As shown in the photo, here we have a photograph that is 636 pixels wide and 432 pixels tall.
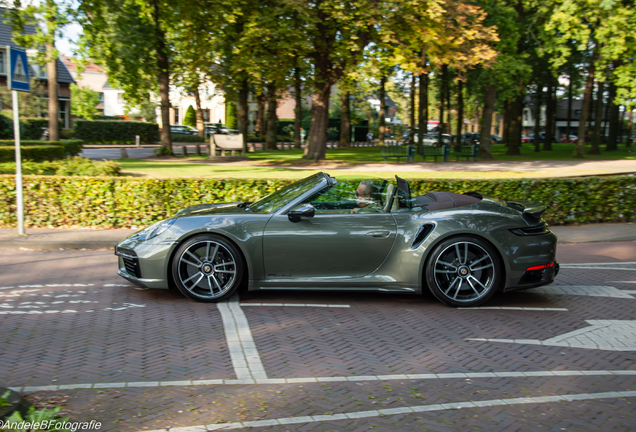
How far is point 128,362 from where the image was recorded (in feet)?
14.7

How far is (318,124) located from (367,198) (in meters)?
18.1

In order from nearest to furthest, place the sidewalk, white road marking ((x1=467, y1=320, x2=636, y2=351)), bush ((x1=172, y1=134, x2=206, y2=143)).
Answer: white road marking ((x1=467, y1=320, x2=636, y2=351)) → the sidewalk → bush ((x1=172, y1=134, x2=206, y2=143))

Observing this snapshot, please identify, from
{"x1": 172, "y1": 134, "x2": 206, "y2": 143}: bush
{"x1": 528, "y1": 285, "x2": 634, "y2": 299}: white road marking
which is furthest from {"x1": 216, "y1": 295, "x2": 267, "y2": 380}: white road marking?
{"x1": 172, "y1": 134, "x2": 206, "y2": 143}: bush

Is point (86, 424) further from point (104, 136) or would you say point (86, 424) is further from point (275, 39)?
point (104, 136)

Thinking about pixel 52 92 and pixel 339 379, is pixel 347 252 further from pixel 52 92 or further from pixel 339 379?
pixel 52 92

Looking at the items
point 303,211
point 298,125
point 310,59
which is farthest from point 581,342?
point 298,125

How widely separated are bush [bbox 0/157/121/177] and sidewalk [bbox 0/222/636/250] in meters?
3.60

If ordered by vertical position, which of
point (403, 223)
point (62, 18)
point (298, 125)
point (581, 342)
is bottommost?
point (581, 342)

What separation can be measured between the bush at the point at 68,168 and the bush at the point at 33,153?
3659mm

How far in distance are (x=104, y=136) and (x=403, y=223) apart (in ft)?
156

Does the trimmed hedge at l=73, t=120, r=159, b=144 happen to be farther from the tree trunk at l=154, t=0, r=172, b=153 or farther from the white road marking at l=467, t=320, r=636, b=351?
the white road marking at l=467, t=320, r=636, b=351

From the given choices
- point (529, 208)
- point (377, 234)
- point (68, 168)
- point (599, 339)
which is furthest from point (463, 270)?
point (68, 168)

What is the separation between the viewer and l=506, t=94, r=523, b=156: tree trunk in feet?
112

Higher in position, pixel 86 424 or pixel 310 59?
pixel 310 59
